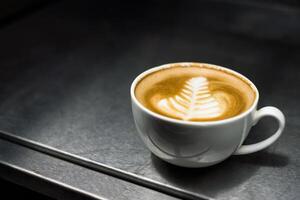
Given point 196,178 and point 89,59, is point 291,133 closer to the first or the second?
point 196,178

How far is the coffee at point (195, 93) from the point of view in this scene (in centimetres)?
42

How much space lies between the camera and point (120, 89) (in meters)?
0.59

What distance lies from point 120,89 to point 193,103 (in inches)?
6.9

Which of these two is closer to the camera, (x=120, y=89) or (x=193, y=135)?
(x=193, y=135)

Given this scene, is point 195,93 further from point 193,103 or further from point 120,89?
point 120,89

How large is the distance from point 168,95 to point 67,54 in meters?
0.29

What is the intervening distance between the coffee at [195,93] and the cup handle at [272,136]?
2 centimetres

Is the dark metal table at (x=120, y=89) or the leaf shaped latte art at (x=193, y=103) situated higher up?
the leaf shaped latte art at (x=193, y=103)

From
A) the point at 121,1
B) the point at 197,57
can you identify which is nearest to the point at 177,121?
the point at 197,57

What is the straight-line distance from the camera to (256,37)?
0.75 m

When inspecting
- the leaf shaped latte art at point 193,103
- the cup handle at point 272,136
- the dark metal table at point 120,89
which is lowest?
the dark metal table at point 120,89

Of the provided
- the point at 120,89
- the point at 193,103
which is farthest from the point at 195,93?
the point at 120,89

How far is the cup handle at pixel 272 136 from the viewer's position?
0.42m

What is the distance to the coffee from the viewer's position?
1.39 feet
